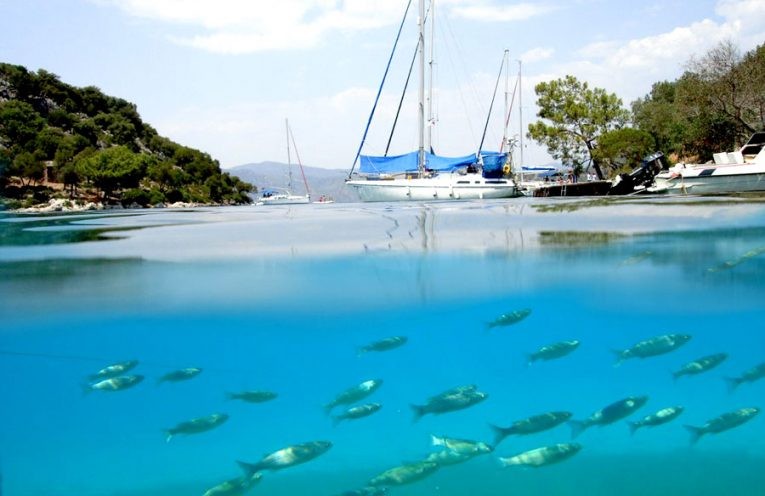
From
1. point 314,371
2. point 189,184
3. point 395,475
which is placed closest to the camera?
point 395,475

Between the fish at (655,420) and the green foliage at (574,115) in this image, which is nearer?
the fish at (655,420)

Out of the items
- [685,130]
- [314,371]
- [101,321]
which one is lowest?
[314,371]

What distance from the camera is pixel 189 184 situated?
7862 centimetres

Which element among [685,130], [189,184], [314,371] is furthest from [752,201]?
[189,184]

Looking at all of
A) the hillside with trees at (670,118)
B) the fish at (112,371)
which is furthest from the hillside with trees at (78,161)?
the fish at (112,371)

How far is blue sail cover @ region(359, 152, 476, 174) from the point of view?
139 feet

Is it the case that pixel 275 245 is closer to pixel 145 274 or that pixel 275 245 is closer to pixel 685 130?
pixel 145 274

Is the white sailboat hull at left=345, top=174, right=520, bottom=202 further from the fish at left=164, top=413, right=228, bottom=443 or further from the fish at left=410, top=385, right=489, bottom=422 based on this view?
the fish at left=164, top=413, right=228, bottom=443

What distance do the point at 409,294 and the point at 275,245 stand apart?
5207mm

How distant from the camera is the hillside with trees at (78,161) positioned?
6294 centimetres

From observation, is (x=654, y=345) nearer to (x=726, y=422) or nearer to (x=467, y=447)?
(x=726, y=422)

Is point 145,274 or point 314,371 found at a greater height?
point 145,274

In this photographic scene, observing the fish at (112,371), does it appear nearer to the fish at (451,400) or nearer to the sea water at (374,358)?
the sea water at (374,358)

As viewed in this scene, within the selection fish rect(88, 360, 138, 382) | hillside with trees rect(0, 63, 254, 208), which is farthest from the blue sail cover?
fish rect(88, 360, 138, 382)
